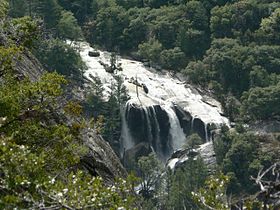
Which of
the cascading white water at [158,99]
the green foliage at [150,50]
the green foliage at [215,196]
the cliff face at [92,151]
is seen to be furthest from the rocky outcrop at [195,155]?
the green foliage at [215,196]

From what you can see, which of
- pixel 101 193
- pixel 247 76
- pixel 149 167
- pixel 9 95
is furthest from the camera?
pixel 247 76

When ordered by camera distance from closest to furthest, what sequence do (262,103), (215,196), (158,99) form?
(215,196) → (262,103) → (158,99)

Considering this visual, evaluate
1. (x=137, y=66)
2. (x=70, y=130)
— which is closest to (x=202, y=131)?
(x=137, y=66)

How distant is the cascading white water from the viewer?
7529 centimetres

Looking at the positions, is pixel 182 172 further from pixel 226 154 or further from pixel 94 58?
pixel 94 58

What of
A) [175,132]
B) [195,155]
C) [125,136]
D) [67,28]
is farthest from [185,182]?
[67,28]

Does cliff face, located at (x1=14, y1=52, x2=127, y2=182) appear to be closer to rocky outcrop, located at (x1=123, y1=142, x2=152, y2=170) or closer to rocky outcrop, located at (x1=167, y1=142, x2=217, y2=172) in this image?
rocky outcrop, located at (x1=167, y1=142, x2=217, y2=172)

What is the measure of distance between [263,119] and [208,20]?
2626 cm

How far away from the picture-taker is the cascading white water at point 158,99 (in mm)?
75287

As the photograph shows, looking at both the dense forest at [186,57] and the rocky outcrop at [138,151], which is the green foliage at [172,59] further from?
the rocky outcrop at [138,151]

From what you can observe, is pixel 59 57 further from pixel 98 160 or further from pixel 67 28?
pixel 98 160

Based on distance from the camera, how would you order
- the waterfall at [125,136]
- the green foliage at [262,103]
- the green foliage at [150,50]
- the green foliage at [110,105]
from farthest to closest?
the green foliage at [150,50] < the waterfall at [125,136] < the green foliage at [110,105] < the green foliage at [262,103]

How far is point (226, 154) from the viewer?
69125 mm

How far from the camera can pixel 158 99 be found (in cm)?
7800
